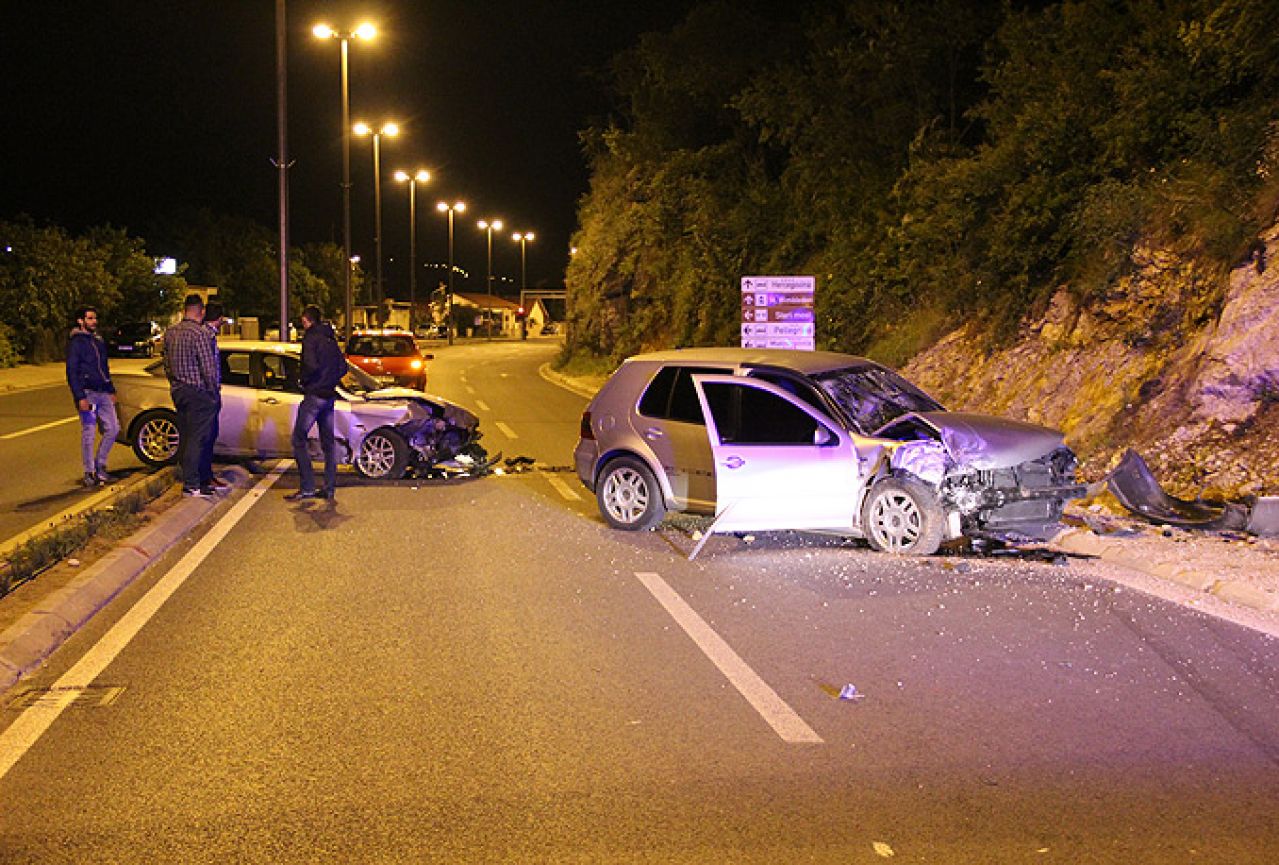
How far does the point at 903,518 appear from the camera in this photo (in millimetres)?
10195

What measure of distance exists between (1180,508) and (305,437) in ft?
27.3

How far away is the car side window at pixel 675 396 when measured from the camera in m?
11.3

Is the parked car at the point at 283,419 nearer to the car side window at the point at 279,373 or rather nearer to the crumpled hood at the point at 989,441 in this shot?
the car side window at the point at 279,373

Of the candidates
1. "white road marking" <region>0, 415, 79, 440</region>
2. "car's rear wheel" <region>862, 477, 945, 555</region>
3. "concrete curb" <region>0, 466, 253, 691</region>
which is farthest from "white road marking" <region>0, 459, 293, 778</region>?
"white road marking" <region>0, 415, 79, 440</region>

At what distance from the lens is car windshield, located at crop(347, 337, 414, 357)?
27422 mm

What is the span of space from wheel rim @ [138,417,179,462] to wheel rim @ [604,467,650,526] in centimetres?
659

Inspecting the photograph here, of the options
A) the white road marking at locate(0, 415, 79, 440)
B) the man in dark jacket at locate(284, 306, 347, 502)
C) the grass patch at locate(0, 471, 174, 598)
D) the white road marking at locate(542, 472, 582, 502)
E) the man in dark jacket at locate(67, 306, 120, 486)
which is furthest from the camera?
the white road marking at locate(0, 415, 79, 440)

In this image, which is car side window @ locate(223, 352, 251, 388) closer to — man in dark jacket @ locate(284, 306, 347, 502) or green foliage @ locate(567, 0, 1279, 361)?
man in dark jacket @ locate(284, 306, 347, 502)

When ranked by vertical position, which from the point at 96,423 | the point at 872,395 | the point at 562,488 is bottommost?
the point at 562,488

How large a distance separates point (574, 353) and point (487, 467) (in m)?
34.9

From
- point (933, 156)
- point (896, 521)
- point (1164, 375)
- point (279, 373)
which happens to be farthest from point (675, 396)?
point (933, 156)

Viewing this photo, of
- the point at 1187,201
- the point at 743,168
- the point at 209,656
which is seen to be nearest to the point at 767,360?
the point at 209,656

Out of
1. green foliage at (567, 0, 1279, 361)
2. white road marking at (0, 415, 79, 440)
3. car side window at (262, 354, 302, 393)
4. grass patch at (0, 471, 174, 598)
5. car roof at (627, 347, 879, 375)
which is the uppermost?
green foliage at (567, 0, 1279, 361)

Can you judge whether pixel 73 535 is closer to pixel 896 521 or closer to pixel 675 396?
pixel 675 396
